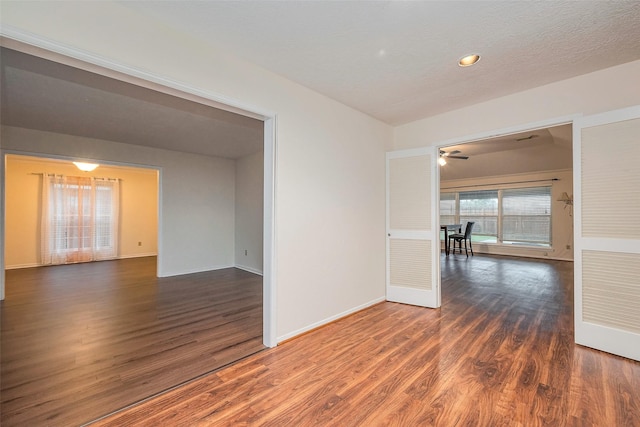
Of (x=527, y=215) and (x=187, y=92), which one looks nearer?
(x=187, y=92)

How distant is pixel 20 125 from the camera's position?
12.7 feet

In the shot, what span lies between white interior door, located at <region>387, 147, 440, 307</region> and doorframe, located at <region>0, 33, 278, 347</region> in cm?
195

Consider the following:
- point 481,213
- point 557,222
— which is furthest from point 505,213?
point 557,222

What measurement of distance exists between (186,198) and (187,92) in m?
4.19

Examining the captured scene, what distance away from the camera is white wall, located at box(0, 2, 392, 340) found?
1.58m

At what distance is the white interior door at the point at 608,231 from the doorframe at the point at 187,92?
2883mm

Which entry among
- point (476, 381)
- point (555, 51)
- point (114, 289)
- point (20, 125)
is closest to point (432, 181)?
point (555, 51)

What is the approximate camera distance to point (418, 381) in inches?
75.6

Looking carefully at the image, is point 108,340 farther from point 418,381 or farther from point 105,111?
point 418,381

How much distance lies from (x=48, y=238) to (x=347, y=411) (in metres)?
8.15

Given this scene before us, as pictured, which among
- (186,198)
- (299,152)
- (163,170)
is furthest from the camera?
(186,198)

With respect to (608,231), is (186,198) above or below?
above

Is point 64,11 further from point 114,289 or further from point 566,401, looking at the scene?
point 114,289

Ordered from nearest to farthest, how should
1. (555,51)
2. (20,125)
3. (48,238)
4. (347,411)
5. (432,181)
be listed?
(347,411), (555,51), (432,181), (20,125), (48,238)
